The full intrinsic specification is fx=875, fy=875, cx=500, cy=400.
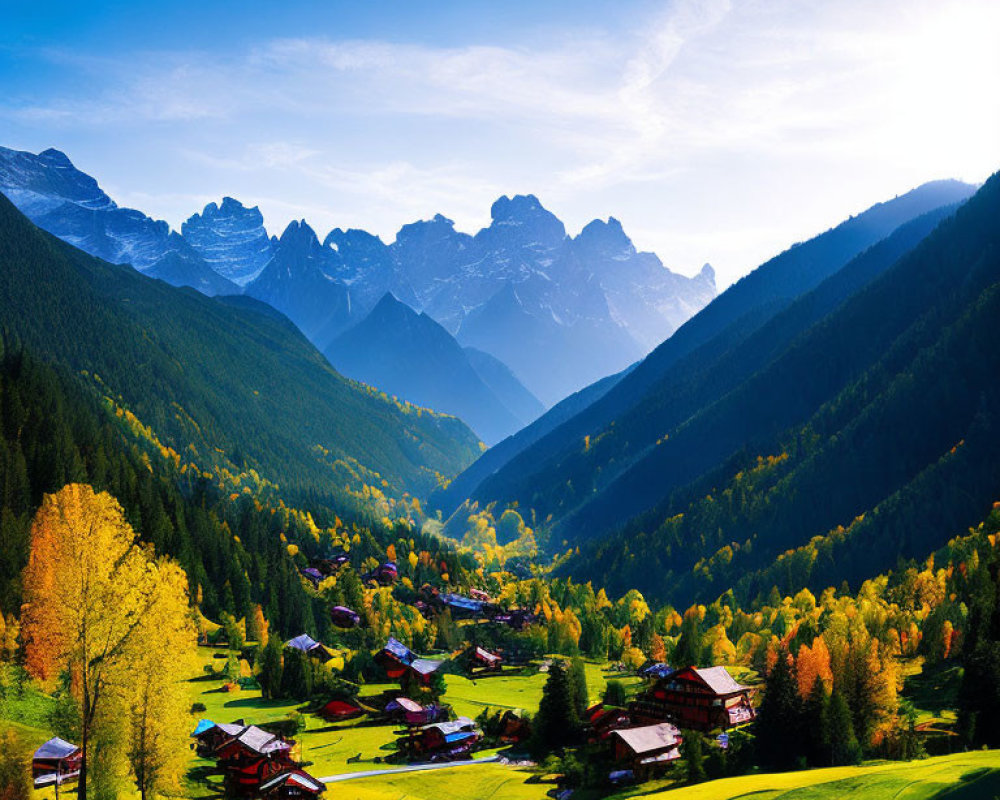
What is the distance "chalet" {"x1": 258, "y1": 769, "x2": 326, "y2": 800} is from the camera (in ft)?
211

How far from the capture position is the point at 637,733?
70562 millimetres

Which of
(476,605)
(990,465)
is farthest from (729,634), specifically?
(990,465)

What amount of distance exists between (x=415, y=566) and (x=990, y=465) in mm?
120797

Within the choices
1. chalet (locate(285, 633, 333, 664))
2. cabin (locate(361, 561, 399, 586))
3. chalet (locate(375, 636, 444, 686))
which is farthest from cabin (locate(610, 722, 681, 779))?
cabin (locate(361, 561, 399, 586))

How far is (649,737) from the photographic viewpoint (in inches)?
2771

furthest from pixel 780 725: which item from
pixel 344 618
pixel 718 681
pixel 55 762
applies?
pixel 344 618

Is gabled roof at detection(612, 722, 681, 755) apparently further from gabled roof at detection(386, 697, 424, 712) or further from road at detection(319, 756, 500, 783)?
gabled roof at detection(386, 697, 424, 712)

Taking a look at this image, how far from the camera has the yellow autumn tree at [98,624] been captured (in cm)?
4853

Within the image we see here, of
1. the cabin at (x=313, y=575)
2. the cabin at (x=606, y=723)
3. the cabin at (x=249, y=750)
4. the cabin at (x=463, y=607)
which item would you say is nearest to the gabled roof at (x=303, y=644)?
the cabin at (x=249, y=750)

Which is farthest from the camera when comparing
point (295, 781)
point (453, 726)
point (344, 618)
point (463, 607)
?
point (463, 607)

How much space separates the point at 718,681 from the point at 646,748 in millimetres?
16084

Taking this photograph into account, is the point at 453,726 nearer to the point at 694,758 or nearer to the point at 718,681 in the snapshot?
the point at 718,681

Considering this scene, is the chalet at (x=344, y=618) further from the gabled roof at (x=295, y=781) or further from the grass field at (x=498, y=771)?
the gabled roof at (x=295, y=781)

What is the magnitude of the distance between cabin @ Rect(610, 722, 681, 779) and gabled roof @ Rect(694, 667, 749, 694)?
9.46m
